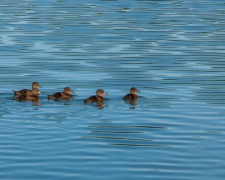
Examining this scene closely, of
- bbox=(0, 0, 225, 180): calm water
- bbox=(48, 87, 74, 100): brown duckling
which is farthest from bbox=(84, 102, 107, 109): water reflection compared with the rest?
bbox=(48, 87, 74, 100): brown duckling

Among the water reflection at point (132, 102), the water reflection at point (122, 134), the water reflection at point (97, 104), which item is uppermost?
the water reflection at point (132, 102)

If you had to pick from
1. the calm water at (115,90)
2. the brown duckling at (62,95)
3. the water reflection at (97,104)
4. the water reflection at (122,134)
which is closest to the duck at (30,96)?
the calm water at (115,90)

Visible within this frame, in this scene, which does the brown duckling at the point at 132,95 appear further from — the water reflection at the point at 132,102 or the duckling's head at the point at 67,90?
the duckling's head at the point at 67,90

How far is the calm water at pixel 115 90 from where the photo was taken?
13.3m

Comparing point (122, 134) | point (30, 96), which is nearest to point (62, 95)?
point (30, 96)

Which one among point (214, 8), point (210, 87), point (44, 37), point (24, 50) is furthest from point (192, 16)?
point (210, 87)

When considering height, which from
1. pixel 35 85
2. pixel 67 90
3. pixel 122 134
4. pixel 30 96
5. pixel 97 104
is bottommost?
pixel 122 134

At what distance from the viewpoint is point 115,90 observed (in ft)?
62.1

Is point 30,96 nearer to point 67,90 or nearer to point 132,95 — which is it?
point 67,90

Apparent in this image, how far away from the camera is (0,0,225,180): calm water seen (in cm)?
1333

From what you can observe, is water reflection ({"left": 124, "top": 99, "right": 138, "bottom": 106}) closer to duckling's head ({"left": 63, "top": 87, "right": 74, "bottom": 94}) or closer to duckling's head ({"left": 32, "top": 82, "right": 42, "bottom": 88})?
duckling's head ({"left": 63, "top": 87, "right": 74, "bottom": 94})

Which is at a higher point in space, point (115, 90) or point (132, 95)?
point (115, 90)

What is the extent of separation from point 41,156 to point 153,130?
250 cm

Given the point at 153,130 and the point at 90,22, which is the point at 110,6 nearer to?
the point at 90,22
